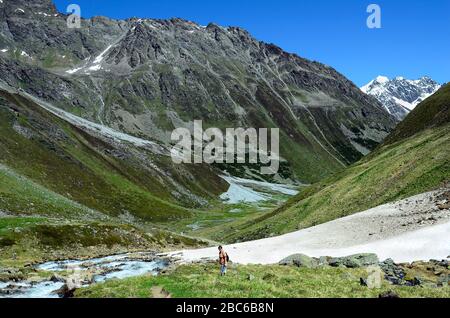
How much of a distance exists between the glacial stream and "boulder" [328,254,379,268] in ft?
57.6

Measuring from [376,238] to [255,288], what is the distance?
98.3 ft

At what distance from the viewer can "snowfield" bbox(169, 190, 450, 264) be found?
4447 centimetres

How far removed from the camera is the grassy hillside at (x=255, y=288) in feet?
83.9

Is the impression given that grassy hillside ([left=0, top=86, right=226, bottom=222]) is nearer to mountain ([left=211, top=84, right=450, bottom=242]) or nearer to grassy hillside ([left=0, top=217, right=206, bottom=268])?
grassy hillside ([left=0, top=217, right=206, bottom=268])

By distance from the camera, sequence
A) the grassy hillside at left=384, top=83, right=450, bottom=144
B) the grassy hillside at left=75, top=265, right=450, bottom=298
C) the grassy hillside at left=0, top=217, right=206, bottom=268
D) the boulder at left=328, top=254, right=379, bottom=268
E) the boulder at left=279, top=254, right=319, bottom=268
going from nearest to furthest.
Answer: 1. the grassy hillside at left=75, top=265, right=450, bottom=298
2. the boulder at left=328, top=254, right=379, bottom=268
3. the boulder at left=279, top=254, right=319, bottom=268
4. the grassy hillside at left=0, top=217, right=206, bottom=268
5. the grassy hillside at left=384, top=83, right=450, bottom=144

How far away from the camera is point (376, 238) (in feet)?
172

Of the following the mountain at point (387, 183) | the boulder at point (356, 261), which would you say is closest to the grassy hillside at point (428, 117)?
the mountain at point (387, 183)

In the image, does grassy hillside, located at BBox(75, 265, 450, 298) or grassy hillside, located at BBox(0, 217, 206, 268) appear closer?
grassy hillside, located at BBox(75, 265, 450, 298)

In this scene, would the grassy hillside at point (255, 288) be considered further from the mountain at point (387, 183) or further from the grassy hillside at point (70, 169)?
the grassy hillside at point (70, 169)

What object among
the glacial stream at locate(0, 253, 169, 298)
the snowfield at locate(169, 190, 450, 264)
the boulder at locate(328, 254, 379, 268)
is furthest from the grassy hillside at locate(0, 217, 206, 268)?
the boulder at locate(328, 254, 379, 268)

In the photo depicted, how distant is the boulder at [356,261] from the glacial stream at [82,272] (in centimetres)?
1754

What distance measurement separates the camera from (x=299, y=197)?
100438 mm
